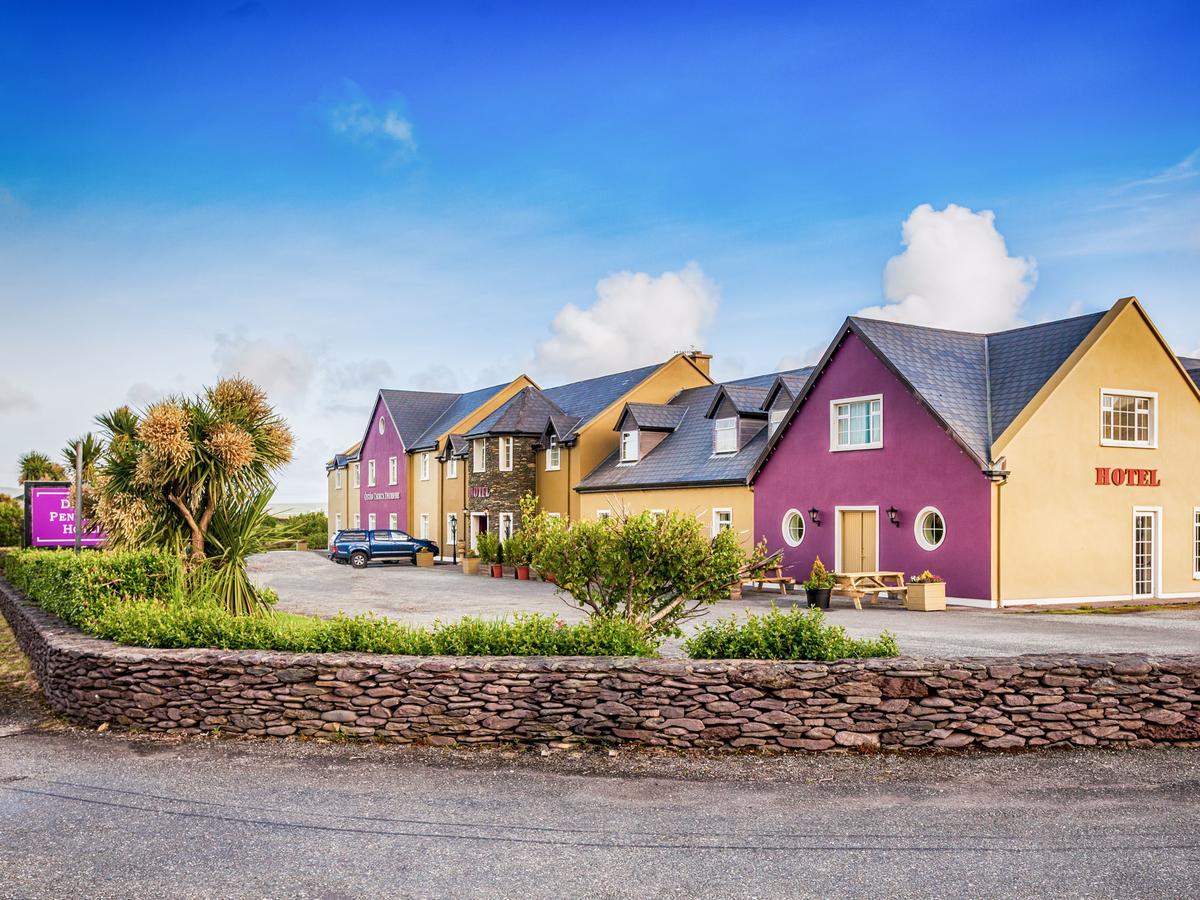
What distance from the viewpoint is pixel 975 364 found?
91.7 feet

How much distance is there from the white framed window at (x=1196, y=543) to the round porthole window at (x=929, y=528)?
7.60 metres

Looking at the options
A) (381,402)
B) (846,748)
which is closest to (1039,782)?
(846,748)

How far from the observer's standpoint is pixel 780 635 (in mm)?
10727

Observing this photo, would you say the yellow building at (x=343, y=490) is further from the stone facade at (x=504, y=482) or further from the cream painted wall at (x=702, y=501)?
the cream painted wall at (x=702, y=501)

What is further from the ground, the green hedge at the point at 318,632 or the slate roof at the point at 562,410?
the slate roof at the point at 562,410

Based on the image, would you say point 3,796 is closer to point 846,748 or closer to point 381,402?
point 846,748

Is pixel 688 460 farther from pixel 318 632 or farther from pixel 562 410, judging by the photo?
pixel 318 632

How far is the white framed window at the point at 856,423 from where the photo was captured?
27.3m

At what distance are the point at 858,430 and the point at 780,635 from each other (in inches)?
714

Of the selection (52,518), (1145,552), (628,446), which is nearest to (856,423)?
(1145,552)

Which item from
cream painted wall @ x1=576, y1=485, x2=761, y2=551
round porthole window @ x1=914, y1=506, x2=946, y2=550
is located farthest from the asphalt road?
cream painted wall @ x1=576, y1=485, x2=761, y2=551

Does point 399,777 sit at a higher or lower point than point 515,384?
lower

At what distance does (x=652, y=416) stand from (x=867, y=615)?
57.5ft

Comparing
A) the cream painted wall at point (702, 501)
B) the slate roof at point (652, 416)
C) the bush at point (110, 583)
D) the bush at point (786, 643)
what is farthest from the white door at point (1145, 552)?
the bush at point (110, 583)
